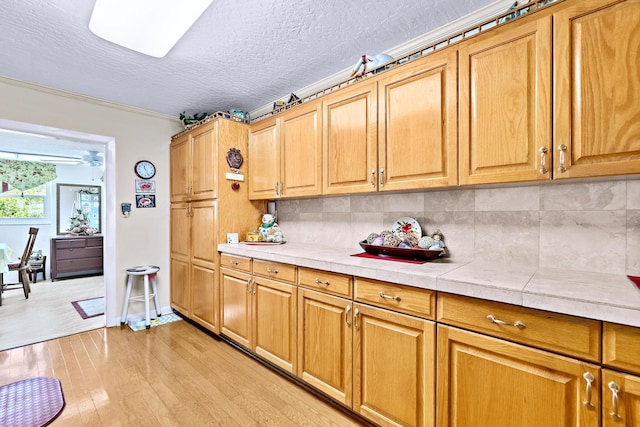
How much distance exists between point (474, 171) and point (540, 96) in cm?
41

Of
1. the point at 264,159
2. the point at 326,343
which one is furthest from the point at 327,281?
the point at 264,159

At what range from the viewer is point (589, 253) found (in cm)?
139

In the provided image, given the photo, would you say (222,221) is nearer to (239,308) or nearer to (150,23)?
(239,308)

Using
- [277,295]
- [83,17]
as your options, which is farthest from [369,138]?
[83,17]

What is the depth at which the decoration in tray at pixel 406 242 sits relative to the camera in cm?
171

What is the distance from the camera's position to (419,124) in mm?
1658

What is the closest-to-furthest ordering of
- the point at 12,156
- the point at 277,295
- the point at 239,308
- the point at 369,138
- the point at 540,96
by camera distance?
the point at 540,96 → the point at 369,138 → the point at 277,295 → the point at 239,308 → the point at 12,156

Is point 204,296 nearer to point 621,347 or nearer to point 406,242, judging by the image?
point 406,242

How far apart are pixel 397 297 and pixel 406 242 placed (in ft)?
1.63

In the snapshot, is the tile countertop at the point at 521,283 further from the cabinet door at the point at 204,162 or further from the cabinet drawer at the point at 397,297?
the cabinet door at the point at 204,162

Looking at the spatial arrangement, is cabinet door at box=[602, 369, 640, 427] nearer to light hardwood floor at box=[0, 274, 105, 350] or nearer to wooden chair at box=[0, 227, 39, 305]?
light hardwood floor at box=[0, 274, 105, 350]

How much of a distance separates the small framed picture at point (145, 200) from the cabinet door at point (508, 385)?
3357mm

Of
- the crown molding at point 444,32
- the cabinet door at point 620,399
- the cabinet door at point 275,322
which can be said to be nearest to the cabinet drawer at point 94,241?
the cabinet door at point 275,322

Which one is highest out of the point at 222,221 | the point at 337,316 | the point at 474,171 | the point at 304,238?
the point at 474,171
